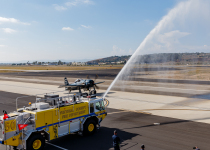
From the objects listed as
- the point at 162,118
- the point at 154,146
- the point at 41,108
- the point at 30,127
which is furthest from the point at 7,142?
the point at 162,118

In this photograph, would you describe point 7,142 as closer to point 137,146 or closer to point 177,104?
point 137,146

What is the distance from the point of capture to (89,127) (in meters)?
14.8

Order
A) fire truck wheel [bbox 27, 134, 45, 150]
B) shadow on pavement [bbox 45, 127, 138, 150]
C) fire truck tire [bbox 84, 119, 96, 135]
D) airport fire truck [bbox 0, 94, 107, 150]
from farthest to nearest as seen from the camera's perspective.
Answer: fire truck tire [bbox 84, 119, 96, 135] < shadow on pavement [bbox 45, 127, 138, 150] < fire truck wheel [bbox 27, 134, 45, 150] < airport fire truck [bbox 0, 94, 107, 150]

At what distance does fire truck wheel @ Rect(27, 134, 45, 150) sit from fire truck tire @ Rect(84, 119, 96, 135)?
3.63 metres

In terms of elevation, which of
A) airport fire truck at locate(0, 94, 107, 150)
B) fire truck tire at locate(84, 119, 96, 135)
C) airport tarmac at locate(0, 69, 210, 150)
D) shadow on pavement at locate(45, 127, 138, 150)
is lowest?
shadow on pavement at locate(45, 127, 138, 150)

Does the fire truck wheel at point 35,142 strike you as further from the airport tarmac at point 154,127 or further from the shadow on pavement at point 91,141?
the airport tarmac at point 154,127

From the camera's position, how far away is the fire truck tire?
14441mm

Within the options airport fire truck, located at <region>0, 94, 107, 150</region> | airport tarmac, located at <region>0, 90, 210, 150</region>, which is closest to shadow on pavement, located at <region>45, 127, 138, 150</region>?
airport tarmac, located at <region>0, 90, 210, 150</region>

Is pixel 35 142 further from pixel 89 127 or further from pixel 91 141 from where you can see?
pixel 89 127

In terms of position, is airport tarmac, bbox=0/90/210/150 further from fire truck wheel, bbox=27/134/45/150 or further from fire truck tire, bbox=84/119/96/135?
fire truck wheel, bbox=27/134/45/150

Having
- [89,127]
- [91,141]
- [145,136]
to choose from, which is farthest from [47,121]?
[145,136]

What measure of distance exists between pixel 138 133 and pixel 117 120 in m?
4.13

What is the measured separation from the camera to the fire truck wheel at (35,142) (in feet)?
37.1

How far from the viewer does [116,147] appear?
36.3ft
